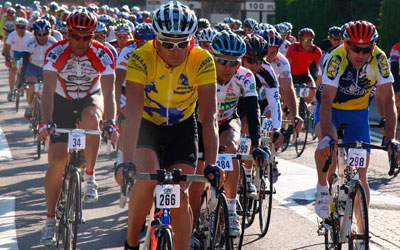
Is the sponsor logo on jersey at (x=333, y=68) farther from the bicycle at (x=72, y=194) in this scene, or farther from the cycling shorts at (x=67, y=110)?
the cycling shorts at (x=67, y=110)

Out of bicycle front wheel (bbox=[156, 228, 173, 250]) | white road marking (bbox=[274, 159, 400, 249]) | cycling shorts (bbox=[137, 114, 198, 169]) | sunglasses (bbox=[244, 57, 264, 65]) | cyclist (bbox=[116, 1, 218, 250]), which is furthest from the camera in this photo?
white road marking (bbox=[274, 159, 400, 249])

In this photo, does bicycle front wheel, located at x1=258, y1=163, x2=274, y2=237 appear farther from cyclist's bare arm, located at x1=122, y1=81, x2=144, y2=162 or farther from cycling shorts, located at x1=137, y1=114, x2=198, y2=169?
cyclist's bare arm, located at x1=122, y1=81, x2=144, y2=162

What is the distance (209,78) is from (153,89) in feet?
1.35

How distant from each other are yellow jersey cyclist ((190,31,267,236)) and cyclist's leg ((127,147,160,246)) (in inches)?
47.9

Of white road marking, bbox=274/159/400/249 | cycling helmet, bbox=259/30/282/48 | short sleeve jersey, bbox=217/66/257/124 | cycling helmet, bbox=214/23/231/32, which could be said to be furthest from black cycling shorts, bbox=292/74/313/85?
short sleeve jersey, bbox=217/66/257/124

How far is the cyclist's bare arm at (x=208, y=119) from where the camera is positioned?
5503 millimetres

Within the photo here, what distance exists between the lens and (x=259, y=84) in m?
8.85

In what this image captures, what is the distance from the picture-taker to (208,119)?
18.4 ft

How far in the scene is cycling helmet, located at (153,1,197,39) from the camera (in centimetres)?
531

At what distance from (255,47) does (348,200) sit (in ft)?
7.88

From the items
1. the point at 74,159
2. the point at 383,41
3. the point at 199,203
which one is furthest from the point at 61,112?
the point at 383,41

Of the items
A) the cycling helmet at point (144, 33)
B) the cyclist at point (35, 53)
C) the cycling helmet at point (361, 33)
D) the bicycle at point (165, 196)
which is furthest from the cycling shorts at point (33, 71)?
the bicycle at point (165, 196)

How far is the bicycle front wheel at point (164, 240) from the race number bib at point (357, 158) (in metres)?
2.06

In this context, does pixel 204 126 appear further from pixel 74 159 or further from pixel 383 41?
pixel 383 41
